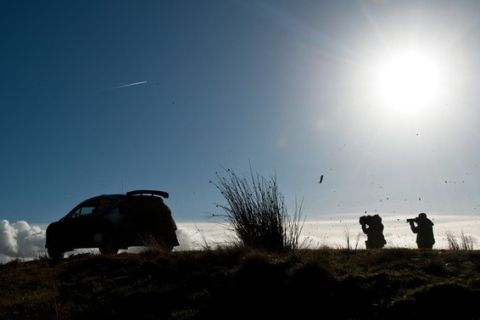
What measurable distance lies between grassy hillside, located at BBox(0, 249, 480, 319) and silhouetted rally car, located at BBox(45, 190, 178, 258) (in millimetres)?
2818

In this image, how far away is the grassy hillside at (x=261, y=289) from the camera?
14.3ft

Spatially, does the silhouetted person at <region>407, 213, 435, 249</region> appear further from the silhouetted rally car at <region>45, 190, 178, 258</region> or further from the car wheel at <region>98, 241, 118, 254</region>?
the car wheel at <region>98, 241, 118, 254</region>

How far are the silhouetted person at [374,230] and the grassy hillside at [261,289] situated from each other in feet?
15.9

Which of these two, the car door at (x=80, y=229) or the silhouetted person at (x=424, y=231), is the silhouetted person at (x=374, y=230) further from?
the car door at (x=80, y=229)

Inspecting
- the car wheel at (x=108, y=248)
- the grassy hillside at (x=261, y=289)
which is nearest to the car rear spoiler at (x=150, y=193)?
the car wheel at (x=108, y=248)

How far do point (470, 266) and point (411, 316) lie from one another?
7.14ft

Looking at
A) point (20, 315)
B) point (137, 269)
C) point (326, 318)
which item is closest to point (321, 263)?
point (326, 318)

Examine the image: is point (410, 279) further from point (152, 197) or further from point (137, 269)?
point (152, 197)

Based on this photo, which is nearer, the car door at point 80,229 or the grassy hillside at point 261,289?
the grassy hillside at point 261,289

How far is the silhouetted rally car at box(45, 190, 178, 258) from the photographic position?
9742mm

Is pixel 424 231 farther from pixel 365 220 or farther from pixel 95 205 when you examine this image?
pixel 95 205

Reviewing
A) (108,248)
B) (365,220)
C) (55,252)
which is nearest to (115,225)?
(108,248)

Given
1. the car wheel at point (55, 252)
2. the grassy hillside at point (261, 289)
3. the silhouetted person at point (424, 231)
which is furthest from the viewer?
the silhouetted person at point (424, 231)

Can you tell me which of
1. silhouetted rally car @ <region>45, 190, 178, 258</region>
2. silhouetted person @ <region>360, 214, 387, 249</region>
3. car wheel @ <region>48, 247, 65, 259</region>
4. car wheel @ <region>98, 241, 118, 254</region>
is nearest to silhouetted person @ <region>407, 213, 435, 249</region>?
silhouetted person @ <region>360, 214, 387, 249</region>
